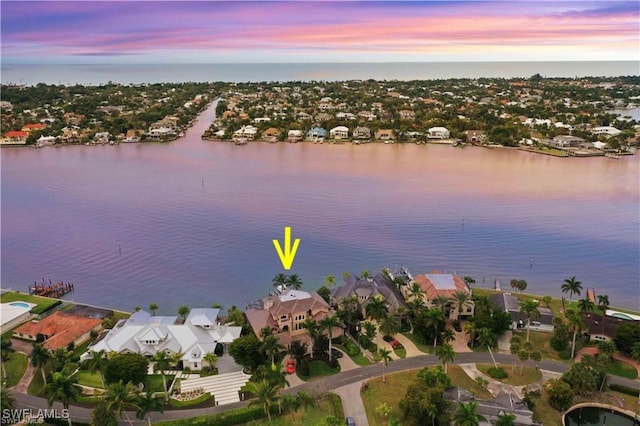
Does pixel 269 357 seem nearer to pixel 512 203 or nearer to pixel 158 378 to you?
pixel 158 378

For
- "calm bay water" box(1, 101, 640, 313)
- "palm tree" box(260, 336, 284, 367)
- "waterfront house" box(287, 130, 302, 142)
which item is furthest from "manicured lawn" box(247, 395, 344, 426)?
"waterfront house" box(287, 130, 302, 142)

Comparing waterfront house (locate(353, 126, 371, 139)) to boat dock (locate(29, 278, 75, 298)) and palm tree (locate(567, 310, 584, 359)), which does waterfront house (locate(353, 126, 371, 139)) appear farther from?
palm tree (locate(567, 310, 584, 359))

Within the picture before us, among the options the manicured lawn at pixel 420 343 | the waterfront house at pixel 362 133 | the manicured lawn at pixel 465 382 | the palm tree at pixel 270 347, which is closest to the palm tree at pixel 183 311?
the palm tree at pixel 270 347

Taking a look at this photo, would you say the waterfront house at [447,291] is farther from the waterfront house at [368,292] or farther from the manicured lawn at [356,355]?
the manicured lawn at [356,355]

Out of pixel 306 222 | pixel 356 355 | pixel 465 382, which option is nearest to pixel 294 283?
pixel 356 355

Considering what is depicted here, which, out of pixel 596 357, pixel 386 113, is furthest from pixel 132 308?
pixel 386 113

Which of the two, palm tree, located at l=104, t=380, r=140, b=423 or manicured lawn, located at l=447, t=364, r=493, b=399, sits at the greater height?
palm tree, located at l=104, t=380, r=140, b=423

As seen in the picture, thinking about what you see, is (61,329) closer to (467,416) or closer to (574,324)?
(467,416)
